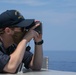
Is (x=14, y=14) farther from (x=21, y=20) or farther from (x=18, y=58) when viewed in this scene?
(x=18, y=58)

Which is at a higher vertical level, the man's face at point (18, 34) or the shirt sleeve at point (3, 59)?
the man's face at point (18, 34)

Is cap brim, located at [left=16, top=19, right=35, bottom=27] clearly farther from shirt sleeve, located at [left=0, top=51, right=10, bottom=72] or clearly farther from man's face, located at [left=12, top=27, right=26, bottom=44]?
shirt sleeve, located at [left=0, top=51, right=10, bottom=72]

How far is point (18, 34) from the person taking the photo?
3.61 metres

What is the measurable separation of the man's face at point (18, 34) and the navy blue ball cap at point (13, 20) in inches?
1.8

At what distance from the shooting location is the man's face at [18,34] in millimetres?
3604

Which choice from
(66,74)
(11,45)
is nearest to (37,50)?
(11,45)

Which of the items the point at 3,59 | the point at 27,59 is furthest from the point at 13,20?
the point at 27,59

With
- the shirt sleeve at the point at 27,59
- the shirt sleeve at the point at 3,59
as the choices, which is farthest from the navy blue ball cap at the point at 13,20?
the shirt sleeve at the point at 27,59

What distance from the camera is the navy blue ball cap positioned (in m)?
3.61

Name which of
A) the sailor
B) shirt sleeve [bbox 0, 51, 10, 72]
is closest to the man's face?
the sailor

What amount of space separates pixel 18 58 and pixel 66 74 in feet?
1.55

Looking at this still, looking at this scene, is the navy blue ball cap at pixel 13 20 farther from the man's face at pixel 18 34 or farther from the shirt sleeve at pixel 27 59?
the shirt sleeve at pixel 27 59

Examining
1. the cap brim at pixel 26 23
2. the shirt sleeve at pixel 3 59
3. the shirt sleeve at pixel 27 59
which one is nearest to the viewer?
the shirt sleeve at pixel 3 59

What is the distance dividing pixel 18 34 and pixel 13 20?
5.5 inches
